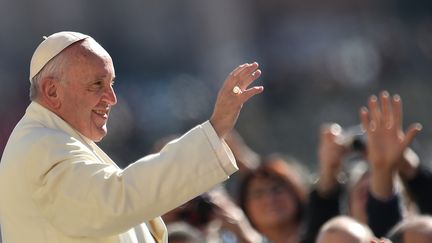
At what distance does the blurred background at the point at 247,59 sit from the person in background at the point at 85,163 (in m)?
6.07

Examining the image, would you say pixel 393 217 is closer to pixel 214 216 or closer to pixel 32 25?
pixel 214 216

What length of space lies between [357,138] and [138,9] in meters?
27.4

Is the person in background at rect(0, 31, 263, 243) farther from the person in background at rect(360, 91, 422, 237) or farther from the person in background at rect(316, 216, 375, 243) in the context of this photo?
the person in background at rect(360, 91, 422, 237)

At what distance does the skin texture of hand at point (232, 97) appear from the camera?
5227 mm

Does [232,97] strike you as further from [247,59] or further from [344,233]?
[247,59]

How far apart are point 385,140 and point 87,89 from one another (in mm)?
2353

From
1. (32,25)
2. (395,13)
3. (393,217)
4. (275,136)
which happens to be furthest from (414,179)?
(32,25)

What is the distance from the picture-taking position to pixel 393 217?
749cm

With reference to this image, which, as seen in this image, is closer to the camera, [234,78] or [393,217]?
[234,78]

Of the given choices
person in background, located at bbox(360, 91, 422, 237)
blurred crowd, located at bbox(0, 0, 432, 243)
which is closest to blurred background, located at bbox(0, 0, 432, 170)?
blurred crowd, located at bbox(0, 0, 432, 243)

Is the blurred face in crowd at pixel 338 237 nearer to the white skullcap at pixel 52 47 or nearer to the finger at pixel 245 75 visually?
the finger at pixel 245 75

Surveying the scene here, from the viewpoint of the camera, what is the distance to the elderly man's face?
5434 millimetres

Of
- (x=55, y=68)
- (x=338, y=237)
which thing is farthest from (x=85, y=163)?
(x=338, y=237)

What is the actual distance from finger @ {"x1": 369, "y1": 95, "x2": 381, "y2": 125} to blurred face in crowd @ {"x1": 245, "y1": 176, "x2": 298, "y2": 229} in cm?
107
